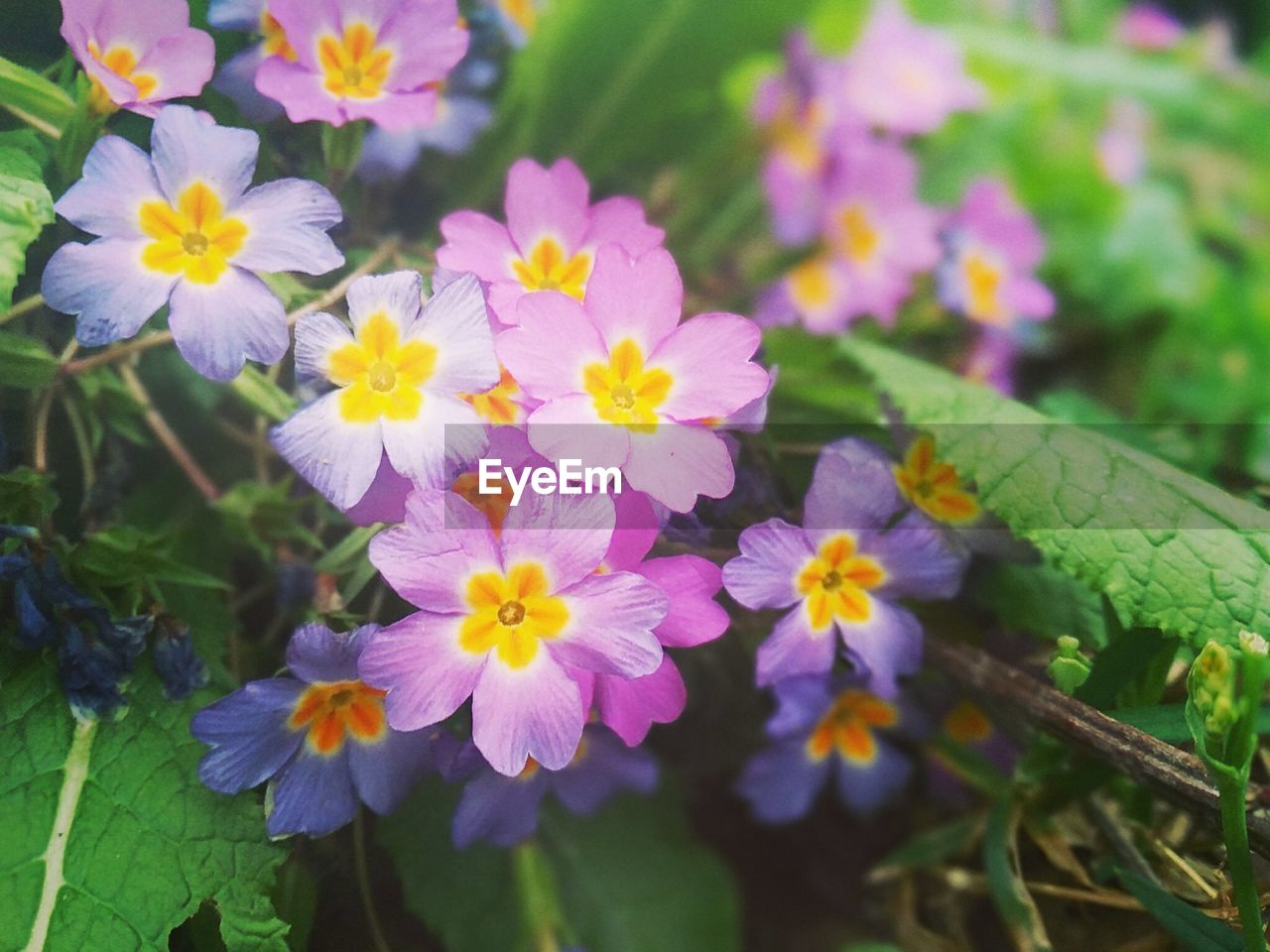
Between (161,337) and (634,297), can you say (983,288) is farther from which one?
(161,337)

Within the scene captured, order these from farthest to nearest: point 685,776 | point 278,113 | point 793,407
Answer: point 685,776, point 793,407, point 278,113

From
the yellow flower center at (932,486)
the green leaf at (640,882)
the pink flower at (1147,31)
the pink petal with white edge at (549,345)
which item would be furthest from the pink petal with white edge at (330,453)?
the pink flower at (1147,31)

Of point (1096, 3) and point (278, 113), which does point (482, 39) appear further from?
point (1096, 3)

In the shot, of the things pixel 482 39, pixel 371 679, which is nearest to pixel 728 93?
pixel 482 39

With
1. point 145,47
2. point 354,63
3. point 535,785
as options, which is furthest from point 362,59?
point 535,785

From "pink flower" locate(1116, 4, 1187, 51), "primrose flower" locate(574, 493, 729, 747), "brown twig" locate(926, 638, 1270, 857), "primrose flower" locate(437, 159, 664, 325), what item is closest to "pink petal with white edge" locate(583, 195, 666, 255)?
"primrose flower" locate(437, 159, 664, 325)

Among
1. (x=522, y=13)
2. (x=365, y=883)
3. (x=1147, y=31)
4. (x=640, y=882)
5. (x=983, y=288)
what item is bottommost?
(x=640, y=882)
